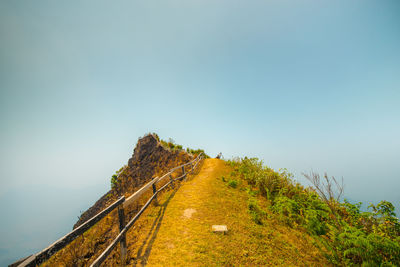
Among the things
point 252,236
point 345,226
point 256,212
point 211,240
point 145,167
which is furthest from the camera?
point 145,167

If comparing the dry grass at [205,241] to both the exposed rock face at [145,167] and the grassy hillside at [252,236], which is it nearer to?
the grassy hillside at [252,236]

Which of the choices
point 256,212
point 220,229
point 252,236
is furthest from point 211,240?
point 256,212

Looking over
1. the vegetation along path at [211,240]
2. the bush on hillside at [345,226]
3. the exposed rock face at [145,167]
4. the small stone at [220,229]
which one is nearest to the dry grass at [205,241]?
the vegetation along path at [211,240]

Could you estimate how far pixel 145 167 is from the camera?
20.6 m

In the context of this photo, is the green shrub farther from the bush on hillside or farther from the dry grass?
the dry grass

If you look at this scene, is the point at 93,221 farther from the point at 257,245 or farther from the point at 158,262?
the point at 257,245

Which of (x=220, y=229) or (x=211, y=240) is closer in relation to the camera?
(x=211, y=240)

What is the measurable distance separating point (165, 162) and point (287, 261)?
16199mm

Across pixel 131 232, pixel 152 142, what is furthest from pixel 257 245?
pixel 152 142

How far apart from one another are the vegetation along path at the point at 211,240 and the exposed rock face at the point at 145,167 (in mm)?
9964

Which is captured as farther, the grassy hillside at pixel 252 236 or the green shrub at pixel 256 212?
the green shrub at pixel 256 212

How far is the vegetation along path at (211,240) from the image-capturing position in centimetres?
426

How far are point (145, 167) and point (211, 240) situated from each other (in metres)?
17.3

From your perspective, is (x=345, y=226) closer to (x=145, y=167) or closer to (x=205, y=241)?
(x=205, y=241)
